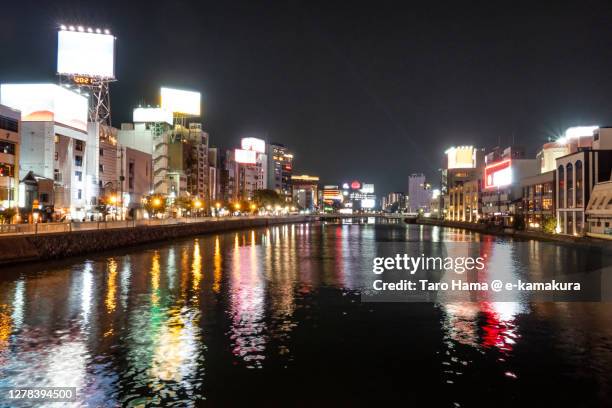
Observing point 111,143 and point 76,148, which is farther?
point 111,143

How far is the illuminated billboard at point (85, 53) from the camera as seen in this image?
93875mm

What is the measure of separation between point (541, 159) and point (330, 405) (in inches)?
4822

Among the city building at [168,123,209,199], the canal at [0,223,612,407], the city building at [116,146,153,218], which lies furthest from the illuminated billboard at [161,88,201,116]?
the canal at [0,223,612,407]

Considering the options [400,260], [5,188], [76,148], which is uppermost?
[76,148]

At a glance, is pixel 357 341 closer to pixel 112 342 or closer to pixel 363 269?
pixel 112 342

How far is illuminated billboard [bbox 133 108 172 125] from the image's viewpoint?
146625 mm

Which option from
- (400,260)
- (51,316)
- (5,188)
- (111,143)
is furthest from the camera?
(111,143)

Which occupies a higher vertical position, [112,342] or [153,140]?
[153,140]

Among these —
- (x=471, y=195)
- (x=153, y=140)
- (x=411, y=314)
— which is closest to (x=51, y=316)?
(x=411, y=314)

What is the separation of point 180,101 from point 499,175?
84757 millimetres

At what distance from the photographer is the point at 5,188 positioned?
7306cm

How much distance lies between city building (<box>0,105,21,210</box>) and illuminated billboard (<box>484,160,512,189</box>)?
317 feet

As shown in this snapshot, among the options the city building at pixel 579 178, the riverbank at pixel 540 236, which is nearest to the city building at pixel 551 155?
the riverbank at pixel 540 236

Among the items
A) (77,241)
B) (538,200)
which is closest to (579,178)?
(538,200)
